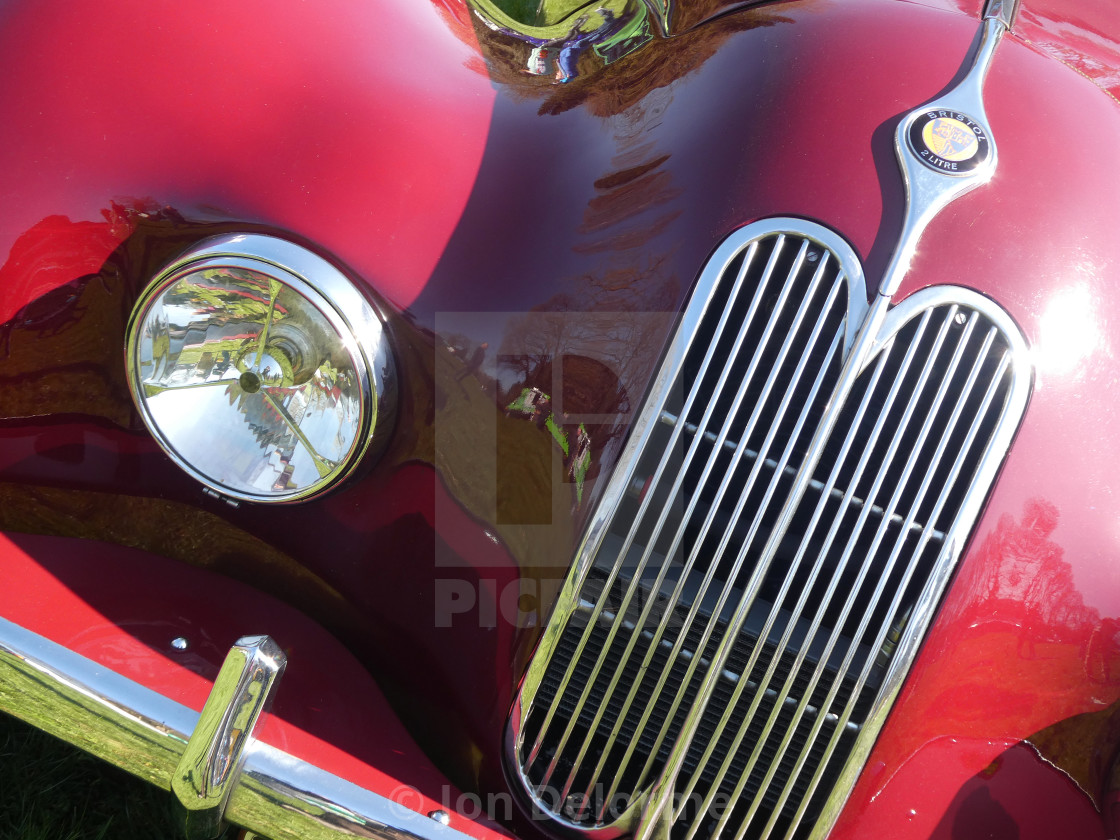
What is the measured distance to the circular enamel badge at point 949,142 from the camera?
1503 mm

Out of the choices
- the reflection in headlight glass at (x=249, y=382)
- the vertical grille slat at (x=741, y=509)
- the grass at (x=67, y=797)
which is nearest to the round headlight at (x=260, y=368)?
the reflection in headlight glass at (x=249, y=382)

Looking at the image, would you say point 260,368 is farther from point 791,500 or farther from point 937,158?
point 937,158

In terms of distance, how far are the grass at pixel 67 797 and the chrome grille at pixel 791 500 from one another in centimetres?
123

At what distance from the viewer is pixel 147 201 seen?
163cm

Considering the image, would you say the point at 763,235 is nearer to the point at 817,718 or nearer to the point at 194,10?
the point at 817,718

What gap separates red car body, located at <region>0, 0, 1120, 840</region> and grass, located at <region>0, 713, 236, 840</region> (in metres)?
0.83

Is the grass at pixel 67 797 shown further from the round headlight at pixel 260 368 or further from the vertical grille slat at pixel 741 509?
the vertical grille slat at pixel 741 509

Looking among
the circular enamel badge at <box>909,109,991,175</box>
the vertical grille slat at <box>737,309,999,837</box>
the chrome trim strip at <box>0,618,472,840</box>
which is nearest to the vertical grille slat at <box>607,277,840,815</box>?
the vertical grille slat at <box>737,309,999,837</box>

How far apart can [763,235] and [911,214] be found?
0.76 feet

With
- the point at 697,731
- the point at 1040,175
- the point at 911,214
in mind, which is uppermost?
the point at 1040,175

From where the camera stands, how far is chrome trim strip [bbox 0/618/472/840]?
4.45ft

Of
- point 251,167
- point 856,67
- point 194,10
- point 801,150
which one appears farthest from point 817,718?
point 194,10

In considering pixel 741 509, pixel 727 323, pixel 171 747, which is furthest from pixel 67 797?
pixel 727 323

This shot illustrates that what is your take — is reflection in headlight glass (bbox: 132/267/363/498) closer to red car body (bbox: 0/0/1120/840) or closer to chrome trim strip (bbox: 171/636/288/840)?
red car body (bbox: 0/0/1120/840)
